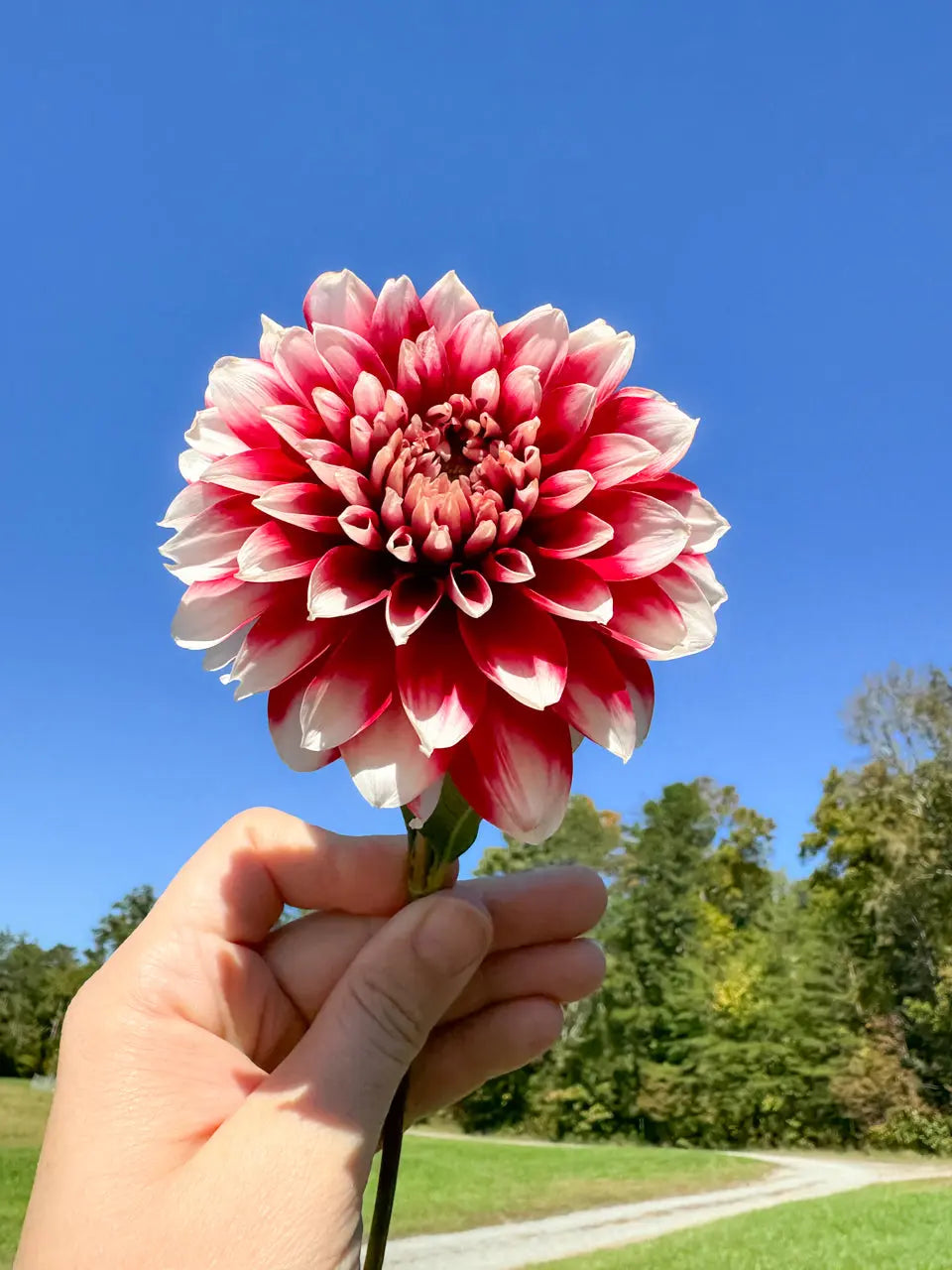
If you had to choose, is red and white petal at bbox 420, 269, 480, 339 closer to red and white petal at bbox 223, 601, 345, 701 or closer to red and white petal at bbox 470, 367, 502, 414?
red and white petal at bbox 470, 367, 502, 414

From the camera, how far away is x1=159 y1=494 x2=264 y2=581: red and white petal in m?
1.47

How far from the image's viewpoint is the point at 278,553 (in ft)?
4.63

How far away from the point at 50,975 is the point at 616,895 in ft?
71.9

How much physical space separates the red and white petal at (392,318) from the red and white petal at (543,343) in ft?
0.55

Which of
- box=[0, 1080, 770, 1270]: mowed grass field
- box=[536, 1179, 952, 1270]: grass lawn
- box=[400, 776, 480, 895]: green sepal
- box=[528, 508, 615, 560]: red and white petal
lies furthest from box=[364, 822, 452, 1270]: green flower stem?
box=[0, 1080, 770, 1270]: mowed grass field

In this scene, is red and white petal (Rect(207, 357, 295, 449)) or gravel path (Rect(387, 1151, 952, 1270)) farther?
gravel path (Rect(387, 1151, 952, 1270))

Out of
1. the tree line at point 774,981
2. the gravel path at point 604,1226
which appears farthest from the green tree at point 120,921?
the gravel path at point 604,1226

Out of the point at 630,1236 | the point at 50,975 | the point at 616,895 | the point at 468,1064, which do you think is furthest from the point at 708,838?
the point at 468,1064

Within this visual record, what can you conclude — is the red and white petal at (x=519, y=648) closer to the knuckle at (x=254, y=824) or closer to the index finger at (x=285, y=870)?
the index finger at (x=285, y=870)

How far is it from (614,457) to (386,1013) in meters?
1.09

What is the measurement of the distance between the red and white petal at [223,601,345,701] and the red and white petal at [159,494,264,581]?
0.11 metres

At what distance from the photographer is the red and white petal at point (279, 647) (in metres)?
1.40

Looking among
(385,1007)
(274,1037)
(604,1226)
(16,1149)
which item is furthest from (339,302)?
(16,1149)

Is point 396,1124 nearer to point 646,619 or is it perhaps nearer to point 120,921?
point 646,619
